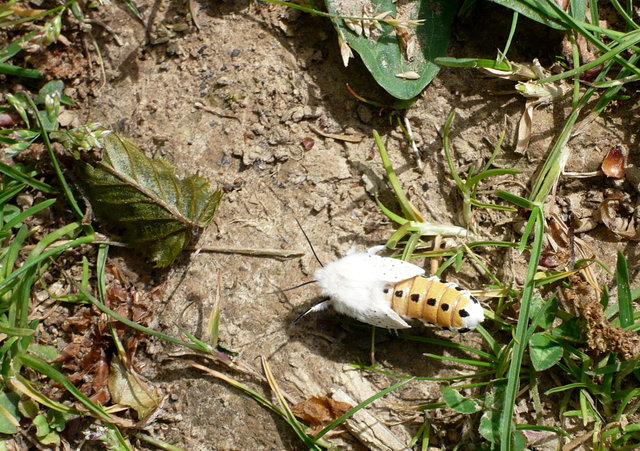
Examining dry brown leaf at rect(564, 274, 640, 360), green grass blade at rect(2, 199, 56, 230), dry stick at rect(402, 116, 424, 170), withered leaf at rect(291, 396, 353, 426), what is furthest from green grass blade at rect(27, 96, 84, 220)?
dry brown leaf at rect(564, 274, 640, 360)

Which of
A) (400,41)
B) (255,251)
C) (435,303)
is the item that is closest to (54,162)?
(255,251)

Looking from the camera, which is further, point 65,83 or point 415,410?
point 65,83

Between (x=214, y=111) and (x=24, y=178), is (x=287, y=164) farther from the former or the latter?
(x=24, y=178)

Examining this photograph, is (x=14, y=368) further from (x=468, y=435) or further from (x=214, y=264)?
(x=468, y=435)

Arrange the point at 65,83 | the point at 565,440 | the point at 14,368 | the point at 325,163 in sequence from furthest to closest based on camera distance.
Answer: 1. the point at 65,83
2. the point at 325,163
3. the point at 14,368
4. the point at 565,440

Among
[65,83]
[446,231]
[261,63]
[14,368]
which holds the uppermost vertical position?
[261,63]

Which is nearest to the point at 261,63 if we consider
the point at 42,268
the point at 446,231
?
the point at 446,231

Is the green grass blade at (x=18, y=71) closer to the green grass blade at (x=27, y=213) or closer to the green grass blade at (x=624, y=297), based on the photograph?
the green grass blade at (x=27, y=213)
